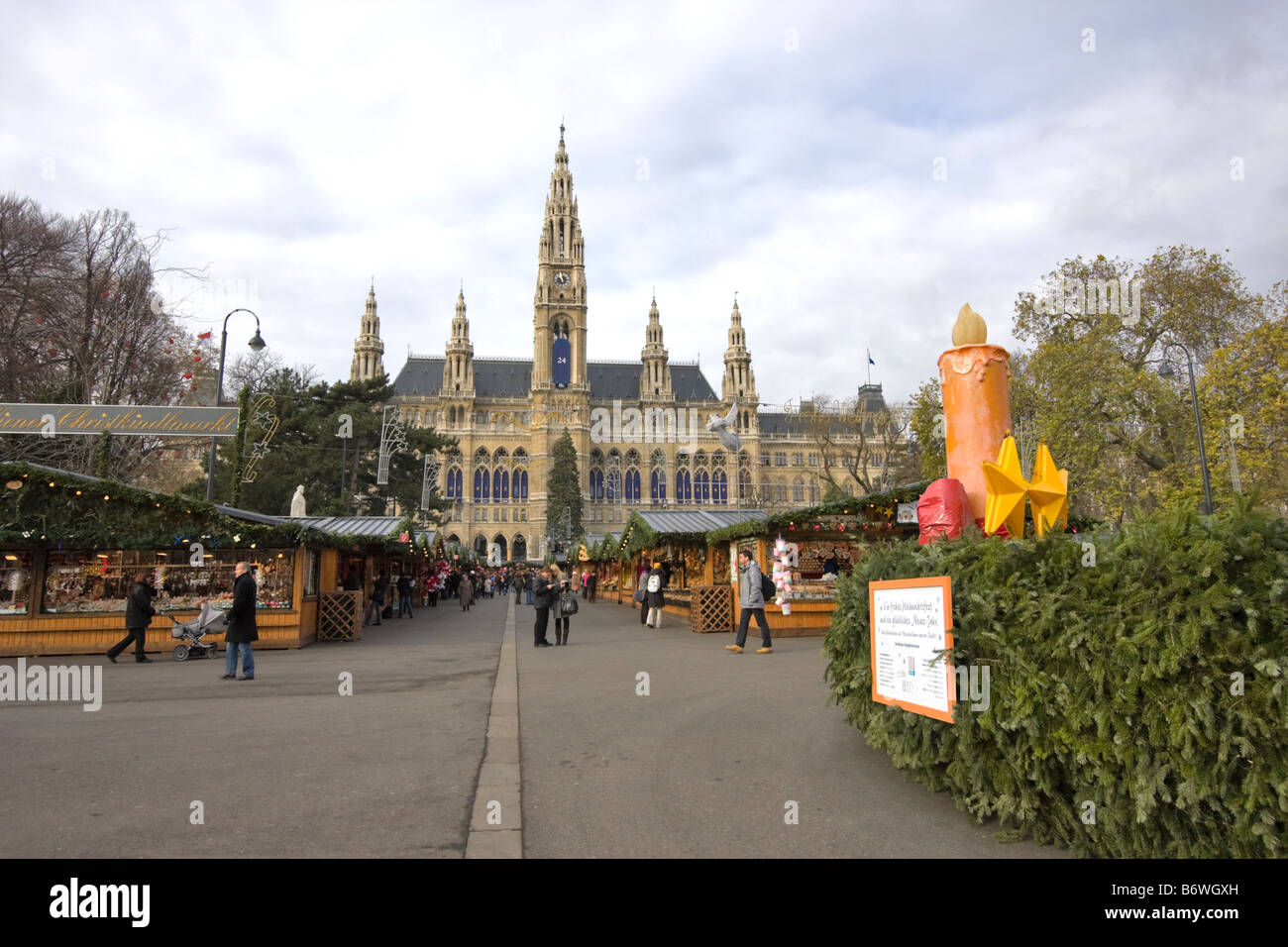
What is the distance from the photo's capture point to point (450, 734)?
22.1 feet

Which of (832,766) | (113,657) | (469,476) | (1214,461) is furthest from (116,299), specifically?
(469,476)

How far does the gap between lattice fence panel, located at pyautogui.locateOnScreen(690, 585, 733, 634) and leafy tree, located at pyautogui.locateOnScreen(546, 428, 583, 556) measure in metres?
61.7

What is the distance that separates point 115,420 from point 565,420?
243ft

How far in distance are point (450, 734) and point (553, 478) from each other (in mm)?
77129

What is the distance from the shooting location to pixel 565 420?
88.8 metres

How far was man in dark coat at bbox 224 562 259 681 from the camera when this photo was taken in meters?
10.1

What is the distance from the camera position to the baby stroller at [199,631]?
1315 cm

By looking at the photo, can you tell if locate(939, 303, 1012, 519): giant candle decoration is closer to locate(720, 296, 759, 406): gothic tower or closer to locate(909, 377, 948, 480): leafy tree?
locate(909, 377, 948, 480): leafy tree

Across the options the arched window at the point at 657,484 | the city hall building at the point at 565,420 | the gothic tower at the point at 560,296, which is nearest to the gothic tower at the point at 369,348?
the city hall building at the point at 565,420

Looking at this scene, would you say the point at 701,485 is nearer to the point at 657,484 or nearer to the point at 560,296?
the point at 657,484

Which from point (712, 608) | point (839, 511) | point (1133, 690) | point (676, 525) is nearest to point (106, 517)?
point (712, 608)

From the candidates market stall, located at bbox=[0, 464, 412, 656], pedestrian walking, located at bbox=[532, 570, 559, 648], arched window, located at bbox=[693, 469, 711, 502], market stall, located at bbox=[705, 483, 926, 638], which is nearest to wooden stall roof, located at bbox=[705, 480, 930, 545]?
market stall, located at bbox=[705, 483, 926, 638]

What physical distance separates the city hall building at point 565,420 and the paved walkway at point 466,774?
73952mm
